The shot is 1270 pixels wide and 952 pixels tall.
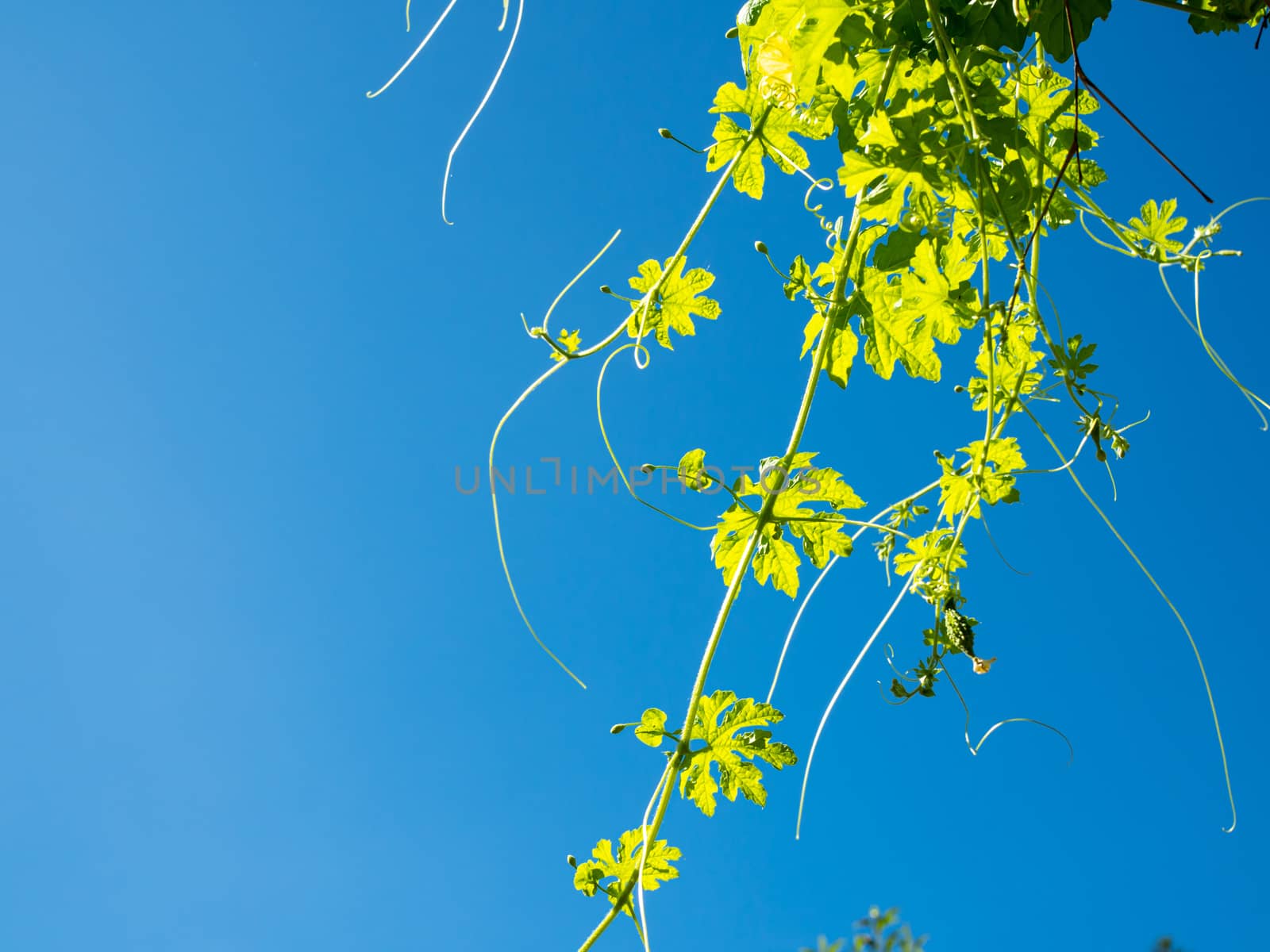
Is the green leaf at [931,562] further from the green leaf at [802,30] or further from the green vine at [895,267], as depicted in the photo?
the green leaf at [802,30]

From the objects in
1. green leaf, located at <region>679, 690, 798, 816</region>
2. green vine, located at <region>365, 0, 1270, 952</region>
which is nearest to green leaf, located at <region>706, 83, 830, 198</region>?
green vine, located at <region>365, 0, 1270, 952</region>

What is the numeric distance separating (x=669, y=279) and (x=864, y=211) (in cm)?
21

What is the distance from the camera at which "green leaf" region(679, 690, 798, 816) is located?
857 mm

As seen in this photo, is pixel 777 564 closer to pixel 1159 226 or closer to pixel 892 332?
pixel 892 332

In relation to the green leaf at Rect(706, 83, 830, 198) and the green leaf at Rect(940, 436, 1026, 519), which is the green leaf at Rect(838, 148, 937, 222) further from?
the green leaf at Rect(940, 436, 1026, 519)

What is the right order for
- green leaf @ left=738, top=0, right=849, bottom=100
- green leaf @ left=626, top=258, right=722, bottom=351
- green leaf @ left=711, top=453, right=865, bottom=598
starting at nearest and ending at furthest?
green leaf @ left=738, top=0, right=849, bottom=100
green leaf @ left=711, top=453, right=865, bottom=598
green leaf @ left=626, top=258, right=722, bottom=351

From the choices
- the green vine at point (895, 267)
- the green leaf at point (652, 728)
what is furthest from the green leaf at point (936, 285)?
the green leaf at point (652, 728)

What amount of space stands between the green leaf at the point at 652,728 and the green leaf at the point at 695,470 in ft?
0.68

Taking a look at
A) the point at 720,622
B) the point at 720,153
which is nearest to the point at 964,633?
the point at 720,622

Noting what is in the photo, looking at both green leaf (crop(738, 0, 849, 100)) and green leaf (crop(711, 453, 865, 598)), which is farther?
green leaf (crop(711, 453, 865, 598))

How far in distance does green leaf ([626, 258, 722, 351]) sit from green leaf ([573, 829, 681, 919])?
1.58ft

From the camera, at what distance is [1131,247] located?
95cm

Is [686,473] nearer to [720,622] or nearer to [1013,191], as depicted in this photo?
[720,622]

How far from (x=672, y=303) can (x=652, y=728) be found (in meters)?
0.42
